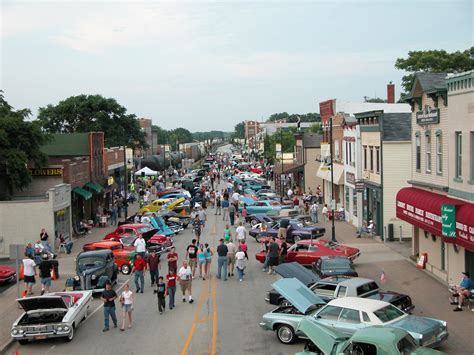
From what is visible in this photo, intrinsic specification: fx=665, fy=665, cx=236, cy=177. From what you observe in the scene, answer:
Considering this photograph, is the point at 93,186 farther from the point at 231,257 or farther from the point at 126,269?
the point at 231,257

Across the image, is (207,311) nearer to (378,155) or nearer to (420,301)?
(420,301)

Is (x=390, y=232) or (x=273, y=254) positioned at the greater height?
(x=273, y=254)

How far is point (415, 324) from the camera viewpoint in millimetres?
16406

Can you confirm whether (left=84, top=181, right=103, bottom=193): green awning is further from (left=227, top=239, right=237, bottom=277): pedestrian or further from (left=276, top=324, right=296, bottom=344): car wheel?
(left=276, top=324, right=296, bottom=344): car wheel

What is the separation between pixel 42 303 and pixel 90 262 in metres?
6.68

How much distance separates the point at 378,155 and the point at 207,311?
21.6 metres

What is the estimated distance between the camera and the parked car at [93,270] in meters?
24.7

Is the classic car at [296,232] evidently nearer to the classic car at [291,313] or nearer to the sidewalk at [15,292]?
the sidewalk at [15,292]

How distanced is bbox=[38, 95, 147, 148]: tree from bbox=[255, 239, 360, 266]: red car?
220 feet

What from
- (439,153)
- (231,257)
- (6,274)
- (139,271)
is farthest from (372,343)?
(6,274)

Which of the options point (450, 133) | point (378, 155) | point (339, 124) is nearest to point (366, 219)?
Result: point (378, 155)

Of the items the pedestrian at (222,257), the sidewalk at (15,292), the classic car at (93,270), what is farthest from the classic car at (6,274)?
the pedestrian at (222,257)

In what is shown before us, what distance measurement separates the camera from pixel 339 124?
55062 millimetres

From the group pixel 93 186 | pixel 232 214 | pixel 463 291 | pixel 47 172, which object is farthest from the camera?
pixel 93 186
